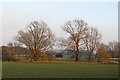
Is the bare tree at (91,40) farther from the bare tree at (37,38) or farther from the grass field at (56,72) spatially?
the grass field at (56,72)

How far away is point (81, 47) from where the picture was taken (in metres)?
39.1

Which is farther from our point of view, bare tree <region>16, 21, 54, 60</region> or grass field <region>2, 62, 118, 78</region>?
bare tree <region>16, 21, 54, 60</region>

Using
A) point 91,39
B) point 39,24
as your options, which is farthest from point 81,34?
point 39,24

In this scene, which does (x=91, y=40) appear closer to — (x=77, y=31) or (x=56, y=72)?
(x=77, y=31)

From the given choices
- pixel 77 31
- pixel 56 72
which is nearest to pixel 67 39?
pixel 77 31

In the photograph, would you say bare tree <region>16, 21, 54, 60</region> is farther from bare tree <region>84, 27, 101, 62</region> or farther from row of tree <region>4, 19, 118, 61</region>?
bare tree <region>84, 27, 101, 62</region>

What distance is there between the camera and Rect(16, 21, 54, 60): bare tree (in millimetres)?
36969

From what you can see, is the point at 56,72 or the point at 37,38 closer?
the point at 56,72

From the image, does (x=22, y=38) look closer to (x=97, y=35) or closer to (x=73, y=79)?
(x=97, y=35)

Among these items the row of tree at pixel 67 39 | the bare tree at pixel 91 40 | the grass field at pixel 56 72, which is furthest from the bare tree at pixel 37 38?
the grass field at pixel 56 72

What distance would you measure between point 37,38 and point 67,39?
250 inches

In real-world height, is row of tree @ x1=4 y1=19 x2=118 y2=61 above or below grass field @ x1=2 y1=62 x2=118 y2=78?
above

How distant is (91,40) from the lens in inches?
1572

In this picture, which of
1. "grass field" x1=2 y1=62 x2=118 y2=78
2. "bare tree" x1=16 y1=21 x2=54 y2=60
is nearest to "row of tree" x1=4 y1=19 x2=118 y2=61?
"bare tree" x1=16 y1=21 x2=54 y2=60
